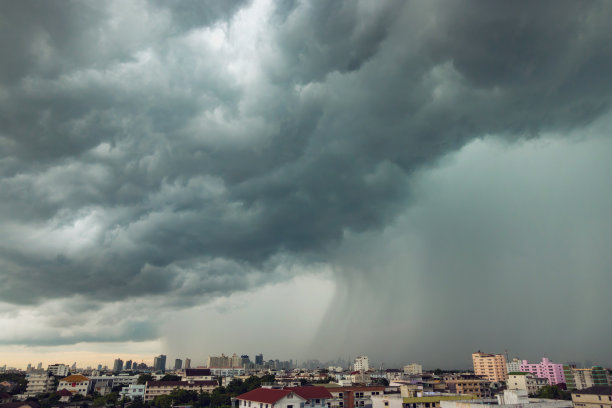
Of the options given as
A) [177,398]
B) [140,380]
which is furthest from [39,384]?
[177,398]

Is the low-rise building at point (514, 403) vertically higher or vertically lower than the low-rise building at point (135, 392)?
higher

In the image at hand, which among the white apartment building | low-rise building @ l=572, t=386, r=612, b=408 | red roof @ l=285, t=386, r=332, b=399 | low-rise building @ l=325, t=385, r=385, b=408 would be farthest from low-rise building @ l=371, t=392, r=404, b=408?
the white apartment building

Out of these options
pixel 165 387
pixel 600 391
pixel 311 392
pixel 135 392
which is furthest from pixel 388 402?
pixel 135 392

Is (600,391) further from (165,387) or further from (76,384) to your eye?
(76,384)

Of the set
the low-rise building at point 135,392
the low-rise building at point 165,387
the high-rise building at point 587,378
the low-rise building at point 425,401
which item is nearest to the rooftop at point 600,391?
the low-rise building at point 425,401

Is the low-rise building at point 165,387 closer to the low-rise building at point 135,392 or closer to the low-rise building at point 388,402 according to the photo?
the low-rise building at point 135,392

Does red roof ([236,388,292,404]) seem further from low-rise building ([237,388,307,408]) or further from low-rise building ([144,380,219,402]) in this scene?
low-rise building ([144,380,219,402])

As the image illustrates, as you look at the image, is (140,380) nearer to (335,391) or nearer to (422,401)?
(335,391)

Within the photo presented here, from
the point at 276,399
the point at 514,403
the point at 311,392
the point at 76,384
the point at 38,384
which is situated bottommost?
the point at 38,384
